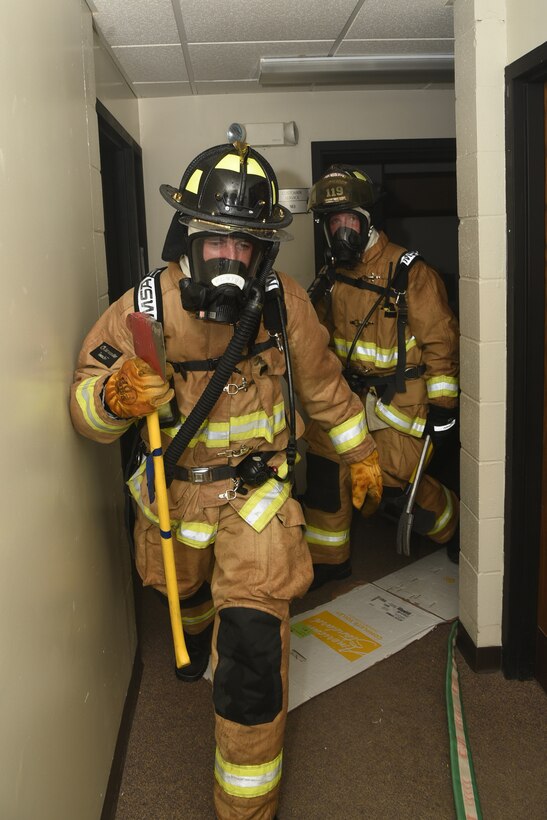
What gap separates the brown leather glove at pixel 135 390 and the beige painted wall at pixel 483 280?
4.12 ft

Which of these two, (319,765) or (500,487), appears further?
(500,487)

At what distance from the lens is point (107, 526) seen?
98.2 inches

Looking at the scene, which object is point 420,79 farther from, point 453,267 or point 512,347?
point 512,347

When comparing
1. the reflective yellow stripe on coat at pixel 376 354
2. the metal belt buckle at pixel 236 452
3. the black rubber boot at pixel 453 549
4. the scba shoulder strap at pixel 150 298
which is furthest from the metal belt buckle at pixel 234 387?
the black rubber boot at pixel 453 549

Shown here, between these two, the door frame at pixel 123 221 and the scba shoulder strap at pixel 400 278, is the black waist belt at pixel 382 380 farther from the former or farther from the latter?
the door frame at pixel 123 221

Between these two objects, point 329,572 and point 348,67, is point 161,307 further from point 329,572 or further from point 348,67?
point 348,67

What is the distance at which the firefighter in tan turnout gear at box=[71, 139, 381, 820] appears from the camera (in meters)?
2.06

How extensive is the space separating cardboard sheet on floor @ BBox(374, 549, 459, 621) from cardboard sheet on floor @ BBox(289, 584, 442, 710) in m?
0.06

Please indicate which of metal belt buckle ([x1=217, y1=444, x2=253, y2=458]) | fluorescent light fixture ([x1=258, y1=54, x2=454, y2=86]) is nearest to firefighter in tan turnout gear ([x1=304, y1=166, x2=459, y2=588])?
fluorescent light fixture ([x1=258, y1=54, x2=454, y2=86])

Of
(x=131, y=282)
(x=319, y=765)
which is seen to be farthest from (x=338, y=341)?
(x=319, y=765)

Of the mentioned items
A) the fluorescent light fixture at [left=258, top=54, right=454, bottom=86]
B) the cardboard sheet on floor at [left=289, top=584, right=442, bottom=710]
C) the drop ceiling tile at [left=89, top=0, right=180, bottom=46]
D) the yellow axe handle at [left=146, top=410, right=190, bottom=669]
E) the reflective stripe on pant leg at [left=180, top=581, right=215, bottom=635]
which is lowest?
the cardboard sheet on floor at [left=289, top=584, right=442, bottom=710]

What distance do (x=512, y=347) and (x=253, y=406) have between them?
97cm

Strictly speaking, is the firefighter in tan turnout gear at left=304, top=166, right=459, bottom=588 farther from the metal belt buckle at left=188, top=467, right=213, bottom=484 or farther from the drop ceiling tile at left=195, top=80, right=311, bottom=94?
the metal belt buckle at left=188, top=467, right=213, bottom=484

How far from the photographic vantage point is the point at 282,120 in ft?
13.9
